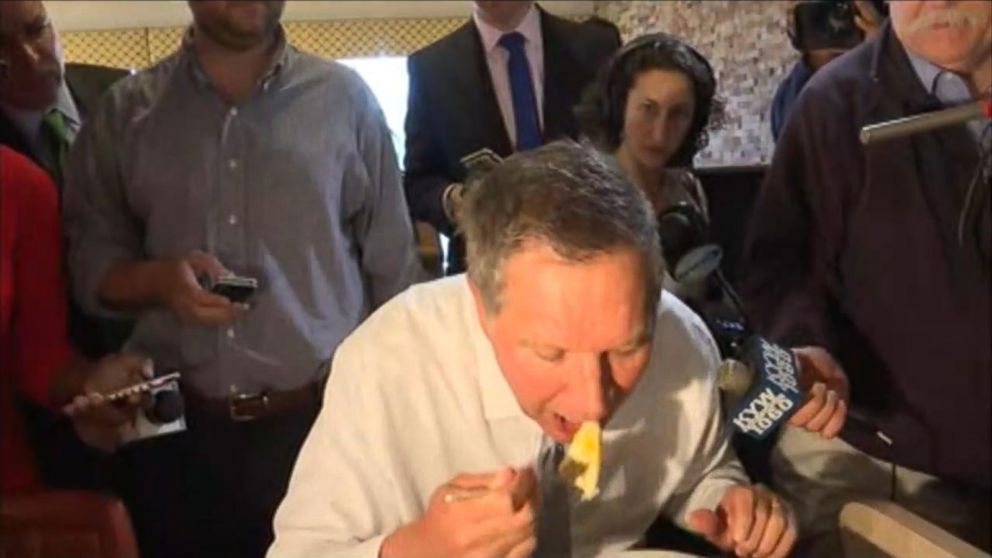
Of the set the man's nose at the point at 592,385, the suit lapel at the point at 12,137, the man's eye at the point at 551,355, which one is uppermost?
the man's eye at the point at 551,355

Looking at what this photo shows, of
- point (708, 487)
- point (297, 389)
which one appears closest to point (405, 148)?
point (297, 389)

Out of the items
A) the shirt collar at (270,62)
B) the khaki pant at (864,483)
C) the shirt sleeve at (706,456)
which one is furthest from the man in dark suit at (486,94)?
the shirt sleeve at (706,456)

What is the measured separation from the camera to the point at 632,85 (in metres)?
2.01

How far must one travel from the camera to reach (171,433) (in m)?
1.81

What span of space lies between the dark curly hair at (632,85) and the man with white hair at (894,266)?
0.25 metres

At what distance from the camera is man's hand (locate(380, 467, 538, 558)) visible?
3.45ft

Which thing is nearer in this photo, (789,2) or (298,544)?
(298,544)

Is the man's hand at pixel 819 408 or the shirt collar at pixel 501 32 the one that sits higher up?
the shirt collar at pixel 501 32

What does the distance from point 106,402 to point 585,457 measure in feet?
2.27

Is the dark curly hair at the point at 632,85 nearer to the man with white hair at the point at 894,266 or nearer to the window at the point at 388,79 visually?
the man with white hair at the point at 894,266

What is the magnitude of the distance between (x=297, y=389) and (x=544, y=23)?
2.33 ft

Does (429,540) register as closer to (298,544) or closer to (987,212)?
(298,544)

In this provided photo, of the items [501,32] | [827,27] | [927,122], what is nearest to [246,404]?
[501,32]

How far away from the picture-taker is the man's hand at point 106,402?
62.6 inches
